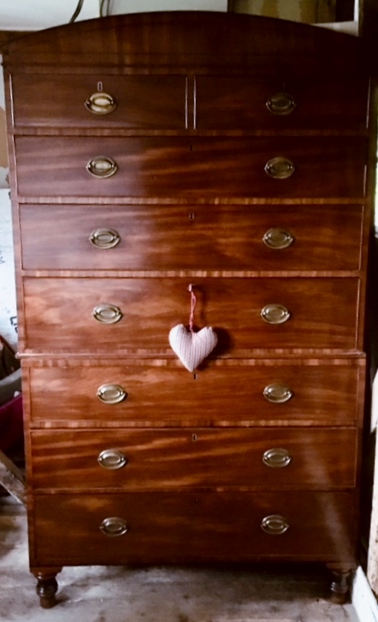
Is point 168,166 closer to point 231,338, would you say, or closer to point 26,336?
point 231,338

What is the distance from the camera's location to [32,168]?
1659 millimetres

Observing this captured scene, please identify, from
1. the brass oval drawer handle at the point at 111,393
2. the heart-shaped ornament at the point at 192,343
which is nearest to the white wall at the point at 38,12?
the heart-shaped ornament at the point at 192,343

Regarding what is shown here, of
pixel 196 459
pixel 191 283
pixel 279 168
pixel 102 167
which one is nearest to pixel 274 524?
pixel 196 459

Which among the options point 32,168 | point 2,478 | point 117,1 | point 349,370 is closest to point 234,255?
point 349,370

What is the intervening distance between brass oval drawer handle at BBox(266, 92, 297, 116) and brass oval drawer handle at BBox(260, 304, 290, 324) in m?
0.52

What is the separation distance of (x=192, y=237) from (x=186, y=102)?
0.35 metres

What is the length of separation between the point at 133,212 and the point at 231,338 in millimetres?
445

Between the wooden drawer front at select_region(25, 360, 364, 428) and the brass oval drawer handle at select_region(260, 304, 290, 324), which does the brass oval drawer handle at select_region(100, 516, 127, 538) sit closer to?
the wooden drawer front at select_region(25, 360, 364, 428)

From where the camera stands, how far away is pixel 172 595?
6.46 feet

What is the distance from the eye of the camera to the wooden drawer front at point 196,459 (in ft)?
5.93

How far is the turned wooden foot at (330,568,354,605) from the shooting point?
1.92m

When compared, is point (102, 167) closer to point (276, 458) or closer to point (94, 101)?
point (94, 101)

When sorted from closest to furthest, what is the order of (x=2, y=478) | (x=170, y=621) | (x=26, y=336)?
(x=26, y=336), (x=170, y=621), (x=2, y=478)

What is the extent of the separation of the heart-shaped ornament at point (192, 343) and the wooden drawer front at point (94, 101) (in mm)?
550
